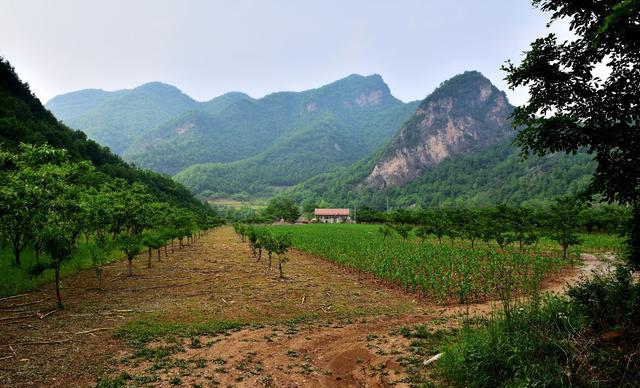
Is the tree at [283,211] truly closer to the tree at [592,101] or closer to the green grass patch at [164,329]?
the green grass patch at [164,329]

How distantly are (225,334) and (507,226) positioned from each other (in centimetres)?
4424

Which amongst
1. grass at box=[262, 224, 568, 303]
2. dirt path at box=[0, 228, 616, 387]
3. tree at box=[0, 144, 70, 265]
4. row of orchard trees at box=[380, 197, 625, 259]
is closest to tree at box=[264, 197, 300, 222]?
row of orchard trees at box=[380, 197, 625, 259]

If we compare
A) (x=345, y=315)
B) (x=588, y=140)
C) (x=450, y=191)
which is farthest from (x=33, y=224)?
(x=450, y=191)

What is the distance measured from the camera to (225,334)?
1069 cm

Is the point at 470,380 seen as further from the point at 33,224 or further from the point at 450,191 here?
the point at 450,191

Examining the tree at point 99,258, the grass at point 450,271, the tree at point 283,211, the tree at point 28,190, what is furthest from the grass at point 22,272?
the tree at point 283,211

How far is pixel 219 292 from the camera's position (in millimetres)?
16672

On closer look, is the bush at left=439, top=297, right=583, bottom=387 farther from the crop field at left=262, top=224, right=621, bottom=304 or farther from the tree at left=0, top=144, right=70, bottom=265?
the tree at left=0, top=144, right=70, bottom=265

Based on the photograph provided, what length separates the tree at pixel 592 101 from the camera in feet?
23.7

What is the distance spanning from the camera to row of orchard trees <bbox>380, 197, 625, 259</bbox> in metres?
28.8

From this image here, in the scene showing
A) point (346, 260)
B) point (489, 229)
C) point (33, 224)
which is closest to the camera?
point (33, 224)

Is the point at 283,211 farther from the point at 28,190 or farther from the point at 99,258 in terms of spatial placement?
the point at 28,190

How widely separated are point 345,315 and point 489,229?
95.6 ft

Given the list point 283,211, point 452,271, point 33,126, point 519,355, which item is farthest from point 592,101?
point 283,211
